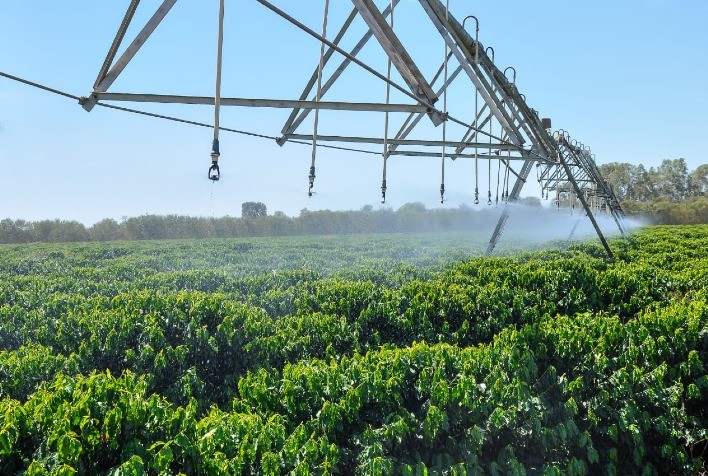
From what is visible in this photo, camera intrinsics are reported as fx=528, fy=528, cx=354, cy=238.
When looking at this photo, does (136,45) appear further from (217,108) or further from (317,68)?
(317,68)

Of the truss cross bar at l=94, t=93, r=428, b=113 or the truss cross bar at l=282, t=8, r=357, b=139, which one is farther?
the truss cross bar at l=282, t=8, r=357, b=139

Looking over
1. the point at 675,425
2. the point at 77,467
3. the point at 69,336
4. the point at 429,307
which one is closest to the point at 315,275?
the point at 429,307

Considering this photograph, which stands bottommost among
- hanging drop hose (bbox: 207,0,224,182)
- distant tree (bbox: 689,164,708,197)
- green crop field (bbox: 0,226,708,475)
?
green crop field (bbox: 0,226,708,475)

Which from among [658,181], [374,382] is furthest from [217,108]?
[658,181]

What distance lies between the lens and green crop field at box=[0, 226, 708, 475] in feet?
13.2

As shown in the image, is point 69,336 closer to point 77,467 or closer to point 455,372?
point 77,467

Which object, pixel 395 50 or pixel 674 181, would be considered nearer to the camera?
pixel 395 50

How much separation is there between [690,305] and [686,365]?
70.8 inches

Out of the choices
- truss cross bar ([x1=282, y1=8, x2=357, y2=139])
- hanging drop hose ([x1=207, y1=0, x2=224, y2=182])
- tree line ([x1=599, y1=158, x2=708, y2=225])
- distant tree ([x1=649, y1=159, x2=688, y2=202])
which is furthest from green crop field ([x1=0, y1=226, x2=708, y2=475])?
distant tree ([x1=649, y1=159, x2=688, y2=202])

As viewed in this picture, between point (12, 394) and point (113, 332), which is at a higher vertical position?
point (113, 332)

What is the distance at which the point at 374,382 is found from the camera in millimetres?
5004

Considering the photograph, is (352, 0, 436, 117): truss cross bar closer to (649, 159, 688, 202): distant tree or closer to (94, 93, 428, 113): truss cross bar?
(94, 93, 428, 113): truss cross bar

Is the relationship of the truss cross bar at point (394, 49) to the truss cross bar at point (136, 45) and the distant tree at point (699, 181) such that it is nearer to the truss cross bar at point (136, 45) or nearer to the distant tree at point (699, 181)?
the truss cross bar at point (136, 45)

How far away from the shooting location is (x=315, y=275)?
48.8ft
